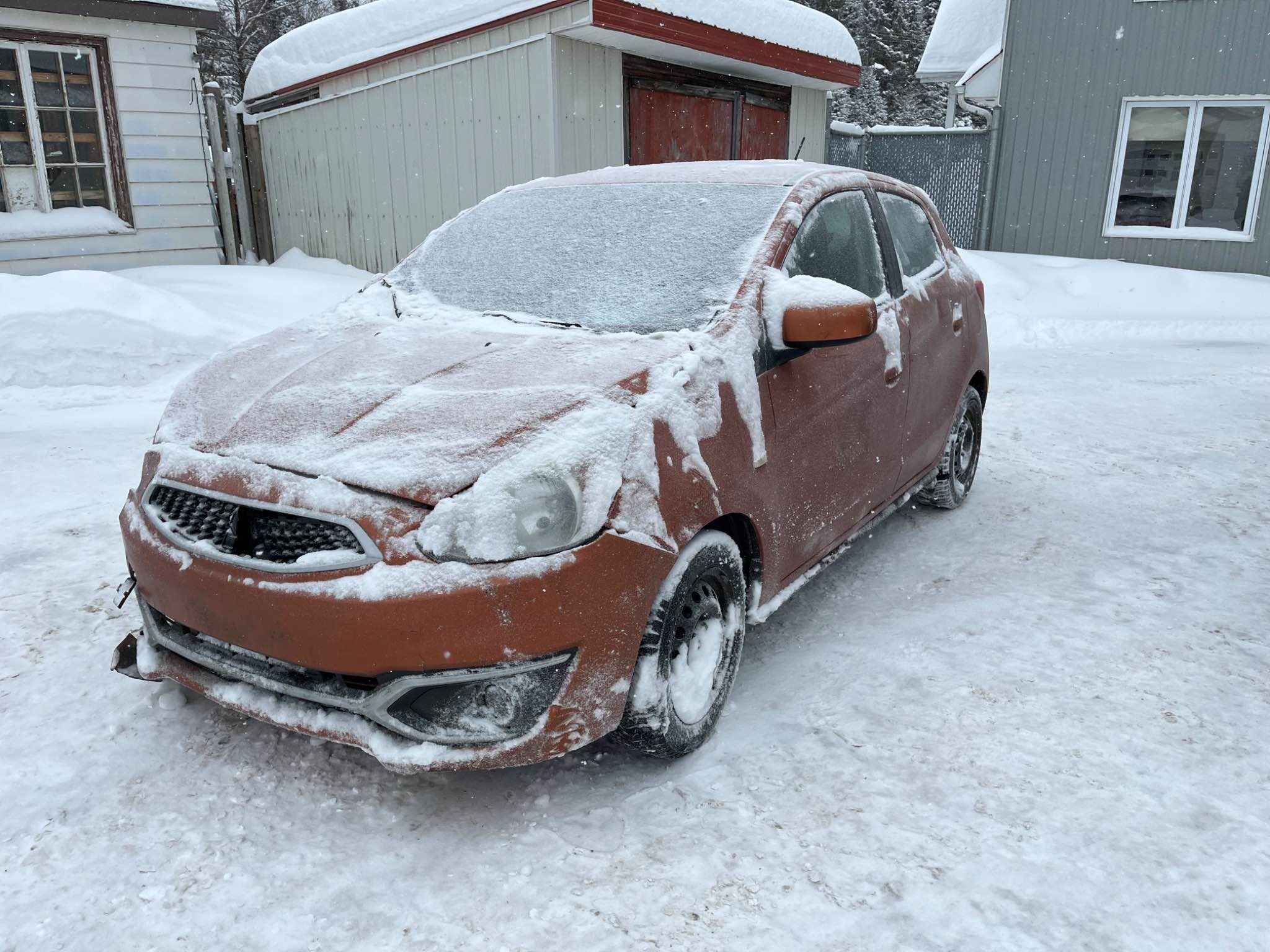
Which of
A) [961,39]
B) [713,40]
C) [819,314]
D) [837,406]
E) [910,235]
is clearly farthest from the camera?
[961,39]

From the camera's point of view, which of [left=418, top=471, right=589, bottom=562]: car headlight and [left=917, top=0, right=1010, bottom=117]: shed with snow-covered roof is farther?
[left=917, top=0, right=1010, bottom=117]: shed with snow-covered roof

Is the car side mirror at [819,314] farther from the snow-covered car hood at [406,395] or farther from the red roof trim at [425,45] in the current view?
the red roof trim at [425,45]

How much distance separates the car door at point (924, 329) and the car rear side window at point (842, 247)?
19 centimetres

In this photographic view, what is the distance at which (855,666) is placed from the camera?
3293 mm

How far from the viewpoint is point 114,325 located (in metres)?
7.40

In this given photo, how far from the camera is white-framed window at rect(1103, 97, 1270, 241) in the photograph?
13133 mm

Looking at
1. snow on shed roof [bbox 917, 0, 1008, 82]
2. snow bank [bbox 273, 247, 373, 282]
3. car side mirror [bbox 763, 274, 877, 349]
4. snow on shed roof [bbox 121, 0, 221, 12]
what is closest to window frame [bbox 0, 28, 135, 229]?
snow on shed roof [bbox 121, 0, 221, 12]

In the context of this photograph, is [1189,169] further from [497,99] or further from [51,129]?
[51,129]

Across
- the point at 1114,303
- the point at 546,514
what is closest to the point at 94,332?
the point at 546,514

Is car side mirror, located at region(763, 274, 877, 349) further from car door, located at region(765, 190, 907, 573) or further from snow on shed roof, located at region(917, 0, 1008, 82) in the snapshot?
snow on shed roof, located at region(917, 0, 1008, 82)

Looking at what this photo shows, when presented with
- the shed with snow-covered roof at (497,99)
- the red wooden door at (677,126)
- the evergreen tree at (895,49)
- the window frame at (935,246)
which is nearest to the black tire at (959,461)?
the window frame at (935,246)

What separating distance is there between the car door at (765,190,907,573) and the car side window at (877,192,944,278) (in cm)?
23

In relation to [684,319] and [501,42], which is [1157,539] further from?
[501,42]

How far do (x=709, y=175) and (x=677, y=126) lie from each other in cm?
677
